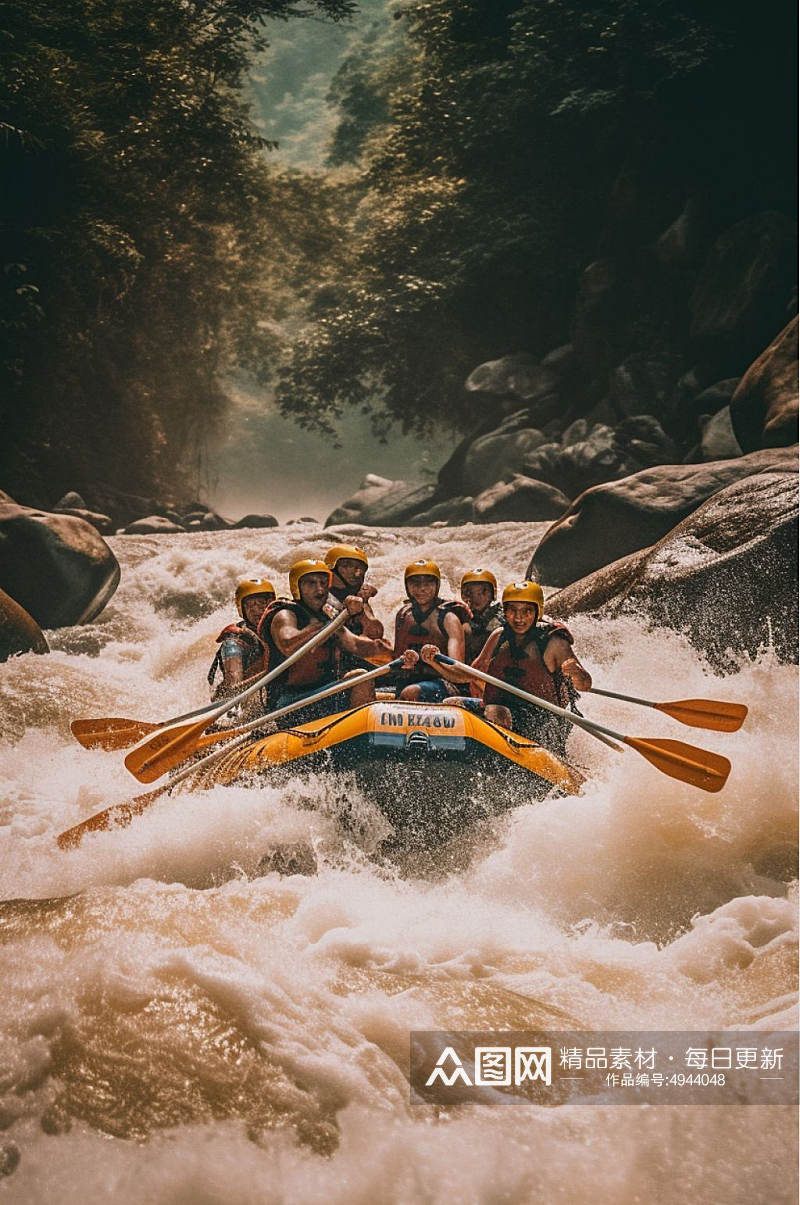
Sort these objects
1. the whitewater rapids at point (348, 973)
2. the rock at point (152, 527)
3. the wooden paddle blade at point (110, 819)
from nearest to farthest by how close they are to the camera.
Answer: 1. the whitewater rapids at point (348, 973)
2. the wooden paddle blade at point (110, 819)
3. the rock at point (152, 527)

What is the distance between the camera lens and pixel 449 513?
5.24m

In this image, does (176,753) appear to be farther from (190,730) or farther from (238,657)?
(238,657)

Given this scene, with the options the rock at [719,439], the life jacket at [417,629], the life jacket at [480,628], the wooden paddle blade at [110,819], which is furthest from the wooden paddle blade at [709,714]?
the rock at [719,439]

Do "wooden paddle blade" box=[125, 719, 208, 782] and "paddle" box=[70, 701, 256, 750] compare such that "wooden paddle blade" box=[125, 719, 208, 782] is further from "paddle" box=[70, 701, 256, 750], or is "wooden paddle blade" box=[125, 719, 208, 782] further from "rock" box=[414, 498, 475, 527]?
"rock" box=[414, 498, 475, 527]

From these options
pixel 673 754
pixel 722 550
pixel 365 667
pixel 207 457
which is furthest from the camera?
pixel 207 457

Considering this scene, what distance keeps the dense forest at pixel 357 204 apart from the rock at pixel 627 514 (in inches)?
34.1

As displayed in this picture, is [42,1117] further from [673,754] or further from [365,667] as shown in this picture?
[673,754]

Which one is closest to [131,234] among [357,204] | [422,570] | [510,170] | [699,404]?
[357,204]

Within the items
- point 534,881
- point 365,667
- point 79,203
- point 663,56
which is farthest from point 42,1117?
point 663,56

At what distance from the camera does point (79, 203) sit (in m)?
4.54

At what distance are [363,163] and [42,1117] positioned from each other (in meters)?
4.59

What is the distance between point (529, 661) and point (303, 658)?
2.68 ft

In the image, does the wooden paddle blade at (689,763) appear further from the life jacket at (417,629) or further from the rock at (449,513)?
the rock at (449,513)

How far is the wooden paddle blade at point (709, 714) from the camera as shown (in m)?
3.40
